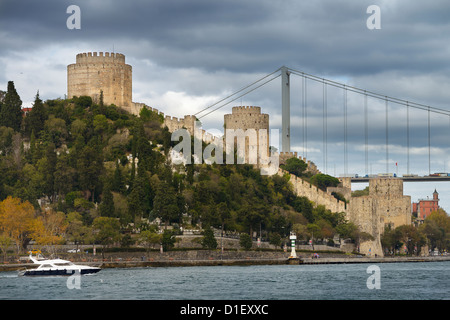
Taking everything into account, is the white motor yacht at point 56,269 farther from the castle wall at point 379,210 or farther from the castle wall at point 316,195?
the castle wall at point 316,195

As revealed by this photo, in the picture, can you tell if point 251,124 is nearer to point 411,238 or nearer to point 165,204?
point 411,238

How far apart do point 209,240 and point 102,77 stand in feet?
75.5

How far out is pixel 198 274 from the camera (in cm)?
5834

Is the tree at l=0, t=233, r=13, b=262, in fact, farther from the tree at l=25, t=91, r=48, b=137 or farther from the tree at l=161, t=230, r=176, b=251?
the tree at l=25, t=91, r=48, b=137

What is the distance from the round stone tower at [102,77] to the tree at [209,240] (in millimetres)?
20772

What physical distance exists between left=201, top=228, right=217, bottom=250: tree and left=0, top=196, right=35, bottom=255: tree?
41.5 feet

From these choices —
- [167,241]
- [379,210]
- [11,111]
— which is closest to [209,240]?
[167,241]

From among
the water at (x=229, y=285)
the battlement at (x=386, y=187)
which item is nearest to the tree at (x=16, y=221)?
the water at (x=229, y=285)

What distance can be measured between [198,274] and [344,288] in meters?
11.6

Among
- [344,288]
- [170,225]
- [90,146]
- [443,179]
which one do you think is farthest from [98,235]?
[443,179]

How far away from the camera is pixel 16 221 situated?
215ft

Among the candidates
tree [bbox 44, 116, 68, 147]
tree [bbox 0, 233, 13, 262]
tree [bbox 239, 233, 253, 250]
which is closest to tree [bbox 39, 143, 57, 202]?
tree [bbox 44, 116, 68, 147]
